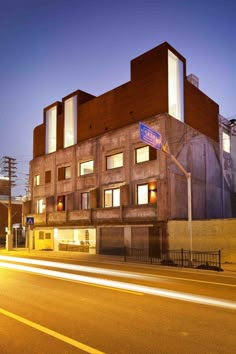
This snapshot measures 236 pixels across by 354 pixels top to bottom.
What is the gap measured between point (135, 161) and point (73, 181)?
30.2 feet

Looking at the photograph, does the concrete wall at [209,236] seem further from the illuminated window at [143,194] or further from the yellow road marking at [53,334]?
the yellow road marking at [53,334]

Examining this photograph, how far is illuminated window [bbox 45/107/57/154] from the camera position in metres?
42.5

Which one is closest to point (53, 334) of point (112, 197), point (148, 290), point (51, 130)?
point (148, 290)

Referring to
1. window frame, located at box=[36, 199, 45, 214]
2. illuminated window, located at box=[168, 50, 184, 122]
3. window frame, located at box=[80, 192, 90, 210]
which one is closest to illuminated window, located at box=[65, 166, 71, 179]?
window frame, located at box=[80, 192, 90, 210]

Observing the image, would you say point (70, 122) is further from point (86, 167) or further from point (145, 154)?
point (145, 154)

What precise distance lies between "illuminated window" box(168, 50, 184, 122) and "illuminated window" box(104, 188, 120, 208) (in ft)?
29.8

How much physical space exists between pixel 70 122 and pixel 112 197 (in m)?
12.0

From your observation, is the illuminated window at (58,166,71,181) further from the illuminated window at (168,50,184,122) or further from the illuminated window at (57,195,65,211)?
the illuminated window at (168,50,184,122)

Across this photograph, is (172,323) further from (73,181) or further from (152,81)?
(73,181)

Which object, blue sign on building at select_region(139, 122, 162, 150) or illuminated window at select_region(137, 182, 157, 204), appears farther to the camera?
illuminated window at select_region(137, 182, 157, 204)

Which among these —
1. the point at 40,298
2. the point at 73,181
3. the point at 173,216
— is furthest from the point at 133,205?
the point at 40,298

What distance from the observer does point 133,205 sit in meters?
29.7

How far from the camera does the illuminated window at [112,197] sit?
1284 inches

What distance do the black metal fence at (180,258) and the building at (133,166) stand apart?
73cm
